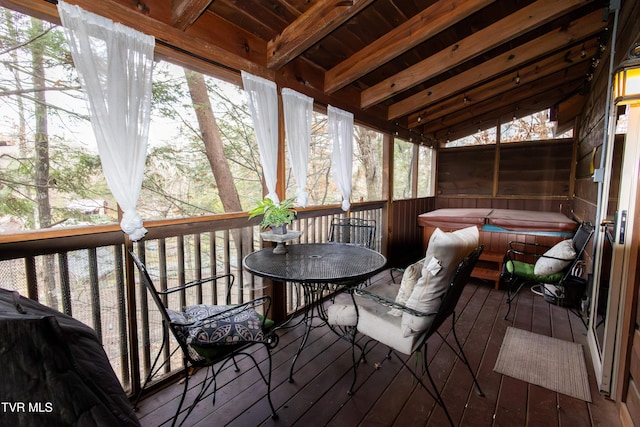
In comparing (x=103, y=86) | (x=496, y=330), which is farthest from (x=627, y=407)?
(x=103, y=86)

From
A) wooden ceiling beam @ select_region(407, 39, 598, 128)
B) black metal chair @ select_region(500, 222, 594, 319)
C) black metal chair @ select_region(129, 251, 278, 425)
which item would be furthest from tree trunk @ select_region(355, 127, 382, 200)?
black metal chair @ select_region(129, 251, 278, 425)

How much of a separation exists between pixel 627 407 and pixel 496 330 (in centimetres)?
107

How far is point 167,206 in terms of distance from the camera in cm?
327

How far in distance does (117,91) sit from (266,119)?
107 cm

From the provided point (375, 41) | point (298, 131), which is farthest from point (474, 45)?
point (298, 131)

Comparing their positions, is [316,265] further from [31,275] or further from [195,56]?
[195,56]

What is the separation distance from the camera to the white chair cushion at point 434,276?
1456 mm

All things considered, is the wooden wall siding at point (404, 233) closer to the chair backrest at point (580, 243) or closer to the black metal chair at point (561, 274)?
the black metal chair at point (561, 274)

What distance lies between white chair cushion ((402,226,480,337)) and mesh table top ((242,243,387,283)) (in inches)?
13.2

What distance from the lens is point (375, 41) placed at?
272 cm

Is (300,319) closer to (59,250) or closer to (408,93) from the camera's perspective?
(59,250)

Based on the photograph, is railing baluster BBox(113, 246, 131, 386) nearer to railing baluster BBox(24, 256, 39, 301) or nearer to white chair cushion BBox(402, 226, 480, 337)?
railing baluster BBox(24, 256, 39, 301)

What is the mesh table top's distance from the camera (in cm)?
169

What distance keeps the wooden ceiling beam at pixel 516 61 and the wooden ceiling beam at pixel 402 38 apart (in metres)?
1.55
